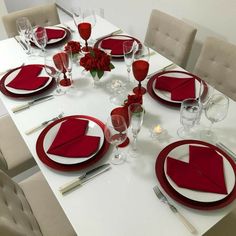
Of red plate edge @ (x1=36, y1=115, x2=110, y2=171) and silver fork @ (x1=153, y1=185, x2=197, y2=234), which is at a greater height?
silver fork @ (x1=153, y1=185, x2=197, y2=234)

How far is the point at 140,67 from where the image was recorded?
126cm

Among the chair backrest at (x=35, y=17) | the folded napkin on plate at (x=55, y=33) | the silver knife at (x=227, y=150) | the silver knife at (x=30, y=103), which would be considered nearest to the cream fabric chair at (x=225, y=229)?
the silver knife at (x=227, y=150)

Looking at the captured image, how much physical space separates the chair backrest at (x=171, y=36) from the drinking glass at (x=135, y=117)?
886mm

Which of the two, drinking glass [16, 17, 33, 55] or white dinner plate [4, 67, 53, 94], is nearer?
white dinner plate [4, 67, 53, 94]

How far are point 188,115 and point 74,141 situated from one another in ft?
1.54

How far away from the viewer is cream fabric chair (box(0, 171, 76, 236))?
0.93 m

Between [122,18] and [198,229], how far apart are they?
2.40 metres

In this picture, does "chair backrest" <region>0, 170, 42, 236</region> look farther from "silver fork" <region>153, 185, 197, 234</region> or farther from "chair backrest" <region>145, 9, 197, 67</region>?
"chair backrest" <region>145, 9, 197, 67</region>

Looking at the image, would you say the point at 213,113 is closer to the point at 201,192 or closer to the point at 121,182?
the point at 201,192

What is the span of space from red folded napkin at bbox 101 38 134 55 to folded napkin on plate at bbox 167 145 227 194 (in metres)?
0.79

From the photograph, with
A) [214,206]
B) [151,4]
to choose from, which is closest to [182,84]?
[214,206]

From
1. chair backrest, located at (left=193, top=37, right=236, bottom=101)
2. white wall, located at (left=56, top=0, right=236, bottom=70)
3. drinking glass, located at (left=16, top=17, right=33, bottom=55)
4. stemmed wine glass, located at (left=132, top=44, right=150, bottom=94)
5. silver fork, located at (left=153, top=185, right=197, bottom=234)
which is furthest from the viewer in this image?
white wall, located at (left=56, top=0, right=236, bottom=70)

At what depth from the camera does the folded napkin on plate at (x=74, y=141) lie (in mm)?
1059

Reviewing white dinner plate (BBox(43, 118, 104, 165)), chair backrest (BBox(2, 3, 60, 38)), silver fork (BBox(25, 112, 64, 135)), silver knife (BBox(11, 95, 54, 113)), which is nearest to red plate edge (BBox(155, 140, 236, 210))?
white dinner plate (BBox(43, 118, 104, 165))
